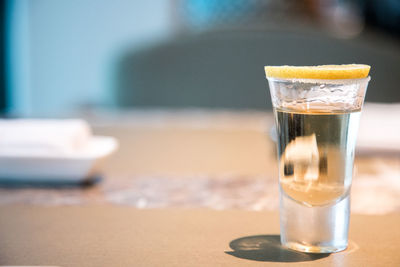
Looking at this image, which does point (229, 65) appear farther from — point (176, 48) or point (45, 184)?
point (45, 184)

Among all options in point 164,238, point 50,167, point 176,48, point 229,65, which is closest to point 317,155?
point 164,238

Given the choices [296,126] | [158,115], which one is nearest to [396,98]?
[158,115]

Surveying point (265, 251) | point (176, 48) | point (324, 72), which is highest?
point (176, 48)

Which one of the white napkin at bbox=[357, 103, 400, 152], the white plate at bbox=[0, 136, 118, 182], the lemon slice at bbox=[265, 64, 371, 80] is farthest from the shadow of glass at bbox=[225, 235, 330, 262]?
the white napkin at bbox=[357, 103, 400, 152]

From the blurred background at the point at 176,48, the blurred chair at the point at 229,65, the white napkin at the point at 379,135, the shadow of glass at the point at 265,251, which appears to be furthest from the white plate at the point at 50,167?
the blurred chair at the point at 229,65

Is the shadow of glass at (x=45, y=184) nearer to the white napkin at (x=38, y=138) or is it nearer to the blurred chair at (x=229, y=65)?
the white napkin at (x=38, y=138)

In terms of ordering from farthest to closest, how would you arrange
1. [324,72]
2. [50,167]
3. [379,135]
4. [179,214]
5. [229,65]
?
1. [229,65]
2. [379,135]
3. [50,167]
4. [179,214]
5. [324,72]

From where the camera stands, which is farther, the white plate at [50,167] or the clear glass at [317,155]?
the white plate at [50,167]
